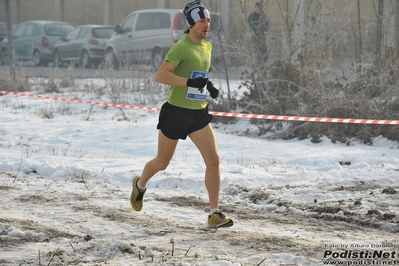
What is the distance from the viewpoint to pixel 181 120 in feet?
21.9

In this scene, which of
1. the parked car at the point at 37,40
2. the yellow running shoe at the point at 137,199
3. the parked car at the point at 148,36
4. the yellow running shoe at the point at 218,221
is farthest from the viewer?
the parked car at the point at 37,40

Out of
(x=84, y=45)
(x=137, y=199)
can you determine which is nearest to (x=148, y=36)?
(x=84, y=45)

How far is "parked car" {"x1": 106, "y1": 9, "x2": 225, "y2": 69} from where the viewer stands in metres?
24.7

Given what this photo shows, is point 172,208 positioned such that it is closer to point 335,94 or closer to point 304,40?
point 335,94

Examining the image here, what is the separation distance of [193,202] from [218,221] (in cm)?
126

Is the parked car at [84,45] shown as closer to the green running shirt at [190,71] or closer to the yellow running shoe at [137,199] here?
the yellow running shoe at [137,199]

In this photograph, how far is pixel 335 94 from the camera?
12242mm

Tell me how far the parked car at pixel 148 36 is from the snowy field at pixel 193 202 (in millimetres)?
11948

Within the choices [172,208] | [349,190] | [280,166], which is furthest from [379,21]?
[172,208]

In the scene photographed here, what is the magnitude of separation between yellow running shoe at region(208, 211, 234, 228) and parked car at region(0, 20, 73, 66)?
77.5ft

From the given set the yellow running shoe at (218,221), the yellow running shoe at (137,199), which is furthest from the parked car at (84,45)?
the yellow running shoe at (218,221)

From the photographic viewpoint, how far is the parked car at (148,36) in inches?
973

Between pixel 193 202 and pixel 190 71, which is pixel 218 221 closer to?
pixel 190 71

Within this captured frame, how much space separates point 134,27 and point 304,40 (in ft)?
44.4
